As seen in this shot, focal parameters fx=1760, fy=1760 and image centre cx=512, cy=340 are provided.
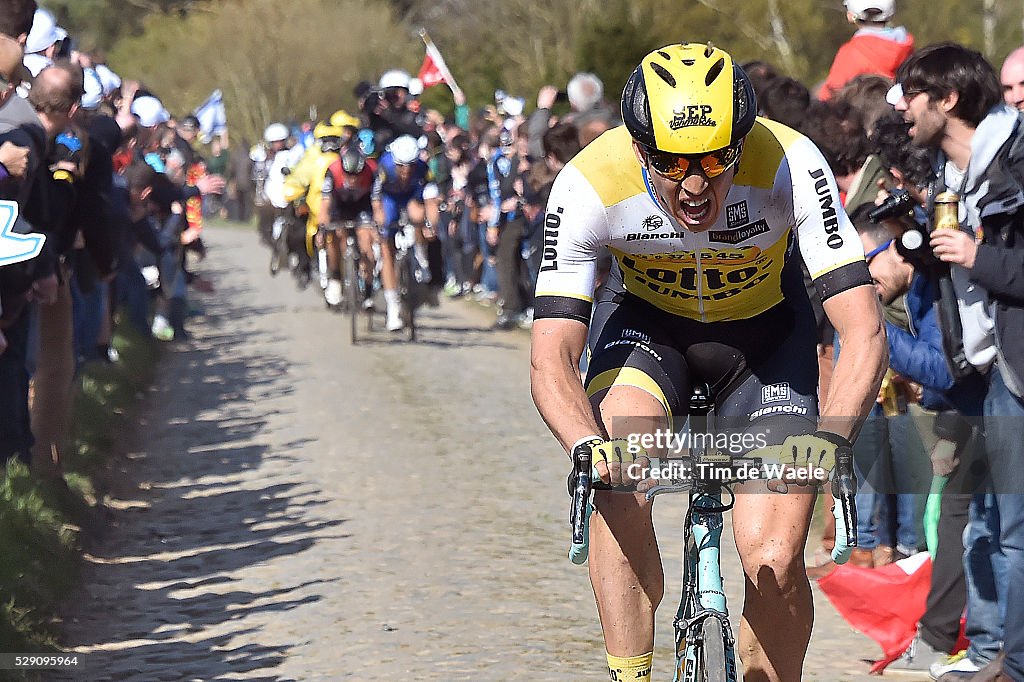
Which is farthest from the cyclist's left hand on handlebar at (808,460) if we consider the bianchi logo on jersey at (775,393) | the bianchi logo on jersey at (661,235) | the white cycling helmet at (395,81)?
the white cycling helmet at (395,81)

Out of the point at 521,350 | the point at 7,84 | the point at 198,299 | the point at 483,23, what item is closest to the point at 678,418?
the point at 7,84

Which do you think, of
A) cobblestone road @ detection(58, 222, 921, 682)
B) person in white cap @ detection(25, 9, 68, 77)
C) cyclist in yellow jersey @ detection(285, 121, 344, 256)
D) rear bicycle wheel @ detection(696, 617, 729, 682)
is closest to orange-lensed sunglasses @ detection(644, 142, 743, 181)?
rear bicycle wheel @ detection(696, 617, 729, 682)

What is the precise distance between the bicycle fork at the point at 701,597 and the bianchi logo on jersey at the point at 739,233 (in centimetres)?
75

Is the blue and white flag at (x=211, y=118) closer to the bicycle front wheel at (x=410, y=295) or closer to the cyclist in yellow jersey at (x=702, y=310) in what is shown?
the bicycle front wheel at (x=410, y=295)

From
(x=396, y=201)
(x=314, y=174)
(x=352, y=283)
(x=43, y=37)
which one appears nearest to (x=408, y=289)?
(x=352, y=283)

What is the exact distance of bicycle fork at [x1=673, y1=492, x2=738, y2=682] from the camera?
4.31m

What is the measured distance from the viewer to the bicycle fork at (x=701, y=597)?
431 cm

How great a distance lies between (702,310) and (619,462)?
39.2 inches

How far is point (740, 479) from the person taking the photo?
13.9 feet

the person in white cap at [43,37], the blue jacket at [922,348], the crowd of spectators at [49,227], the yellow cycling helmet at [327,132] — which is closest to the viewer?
the blue jacket at [922,348]

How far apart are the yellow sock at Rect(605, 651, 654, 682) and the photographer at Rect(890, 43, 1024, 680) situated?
1.64 metres

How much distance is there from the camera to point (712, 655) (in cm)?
429

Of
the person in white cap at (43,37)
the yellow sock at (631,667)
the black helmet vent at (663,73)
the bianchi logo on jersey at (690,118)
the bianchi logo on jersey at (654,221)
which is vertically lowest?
the yellow sock at (631,667)

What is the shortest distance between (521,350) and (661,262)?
12.5m
